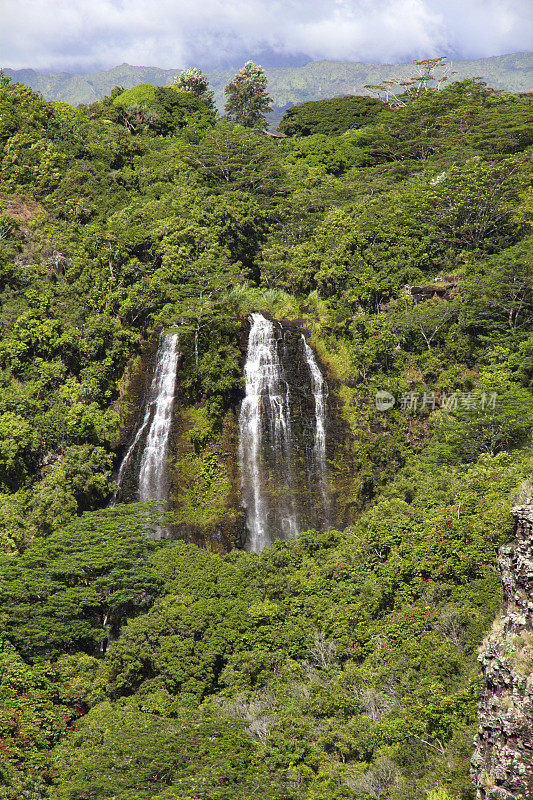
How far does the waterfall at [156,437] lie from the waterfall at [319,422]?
6.87 m

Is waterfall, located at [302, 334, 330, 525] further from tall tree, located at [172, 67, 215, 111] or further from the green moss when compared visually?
tall tree, located at [172, 67, 215, 111]

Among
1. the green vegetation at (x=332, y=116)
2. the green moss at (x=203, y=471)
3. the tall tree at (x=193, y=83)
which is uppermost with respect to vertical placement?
the tall tree at (x=193, y=83)

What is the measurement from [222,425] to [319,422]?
15.2 feet

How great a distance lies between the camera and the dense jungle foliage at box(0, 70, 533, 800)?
41.4ft

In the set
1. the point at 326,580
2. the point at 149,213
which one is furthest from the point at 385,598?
the point at 149,213

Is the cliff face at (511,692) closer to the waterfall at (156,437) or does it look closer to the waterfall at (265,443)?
the waterfall at (265,443)

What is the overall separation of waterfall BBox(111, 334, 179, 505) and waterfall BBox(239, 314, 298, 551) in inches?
143

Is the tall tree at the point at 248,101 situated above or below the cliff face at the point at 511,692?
above

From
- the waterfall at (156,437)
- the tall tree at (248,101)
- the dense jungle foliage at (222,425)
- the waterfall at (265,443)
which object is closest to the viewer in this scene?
the dense jungle foliage at (222,425)

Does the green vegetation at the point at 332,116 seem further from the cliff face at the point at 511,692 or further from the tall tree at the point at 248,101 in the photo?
the cliff face at the point at 511,692

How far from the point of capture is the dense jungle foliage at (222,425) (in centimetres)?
1263

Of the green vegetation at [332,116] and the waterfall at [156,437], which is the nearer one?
the waterfall at [156,437]

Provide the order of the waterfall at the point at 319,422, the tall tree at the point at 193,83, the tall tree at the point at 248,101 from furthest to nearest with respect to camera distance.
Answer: the tall tree at the point at 193,83, the tall tree at the point at 248,101, the waterfall at the point at 319,422

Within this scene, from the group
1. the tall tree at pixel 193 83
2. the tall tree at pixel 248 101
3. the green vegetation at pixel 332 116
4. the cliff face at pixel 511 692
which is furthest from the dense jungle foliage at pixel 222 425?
the tall tree at pixel 193 83
